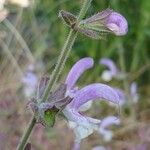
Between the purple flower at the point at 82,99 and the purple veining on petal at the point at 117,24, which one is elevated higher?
the purple veining on petal at the point at 117,24

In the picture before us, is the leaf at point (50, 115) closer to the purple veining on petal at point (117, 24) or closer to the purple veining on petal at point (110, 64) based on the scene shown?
the purple veining on petal at point (117, 24)

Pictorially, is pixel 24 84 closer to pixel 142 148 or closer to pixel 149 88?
pixel 142 148

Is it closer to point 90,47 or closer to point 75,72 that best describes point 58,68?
point 75,72

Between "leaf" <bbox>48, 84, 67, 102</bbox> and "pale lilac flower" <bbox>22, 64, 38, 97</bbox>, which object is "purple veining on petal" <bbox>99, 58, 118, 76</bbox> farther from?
"leaf" <bbox>48, 84, 67, 102</bbox>

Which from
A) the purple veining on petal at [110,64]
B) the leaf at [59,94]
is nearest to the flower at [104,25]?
the leaf at [59,94]

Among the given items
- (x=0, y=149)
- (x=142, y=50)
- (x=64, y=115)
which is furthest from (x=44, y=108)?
(x=142, y=50)

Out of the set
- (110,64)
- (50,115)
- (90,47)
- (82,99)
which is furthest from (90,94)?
(90,47)

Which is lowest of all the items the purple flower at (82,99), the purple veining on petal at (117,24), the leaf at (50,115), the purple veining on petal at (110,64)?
the purple veining on petal at (110,64)
